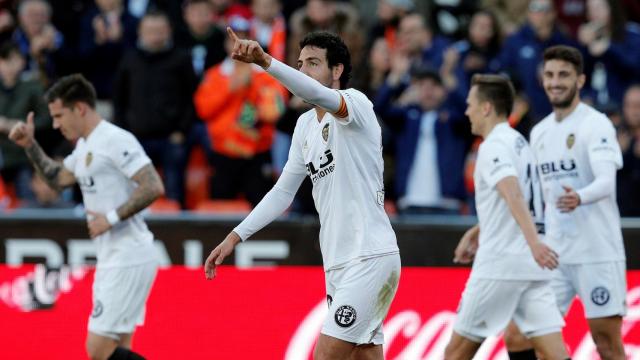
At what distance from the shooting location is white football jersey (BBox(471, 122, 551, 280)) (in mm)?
8070

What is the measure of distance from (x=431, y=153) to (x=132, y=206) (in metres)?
4.34

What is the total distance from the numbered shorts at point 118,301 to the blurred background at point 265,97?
303cm

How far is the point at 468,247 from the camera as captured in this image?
28.6 ft

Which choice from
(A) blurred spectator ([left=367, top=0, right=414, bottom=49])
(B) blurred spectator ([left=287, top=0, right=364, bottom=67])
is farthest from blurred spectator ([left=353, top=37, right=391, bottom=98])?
(A) blurred spectator ([left=367, top=0, right=414, bottom=49])

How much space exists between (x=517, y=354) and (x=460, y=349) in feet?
1.92

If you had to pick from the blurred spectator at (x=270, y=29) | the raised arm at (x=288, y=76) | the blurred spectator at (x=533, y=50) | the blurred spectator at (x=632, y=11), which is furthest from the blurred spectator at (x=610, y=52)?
the raised arm at (x=288, y=76)

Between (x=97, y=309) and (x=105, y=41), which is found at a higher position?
(x=105, y=41)

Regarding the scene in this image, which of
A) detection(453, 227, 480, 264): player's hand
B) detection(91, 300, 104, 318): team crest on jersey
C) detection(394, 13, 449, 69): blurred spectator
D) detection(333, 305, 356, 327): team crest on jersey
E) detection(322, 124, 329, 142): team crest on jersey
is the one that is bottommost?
detection(91, 300, 104, 318): team crest on jersey

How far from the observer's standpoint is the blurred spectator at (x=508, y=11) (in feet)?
45.2

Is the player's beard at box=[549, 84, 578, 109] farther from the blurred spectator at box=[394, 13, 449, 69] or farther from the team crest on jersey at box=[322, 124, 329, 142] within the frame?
the blurred spectator at box=[394, 13, 449, 69]

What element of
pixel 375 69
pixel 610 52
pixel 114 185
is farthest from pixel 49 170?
pixel 610 52

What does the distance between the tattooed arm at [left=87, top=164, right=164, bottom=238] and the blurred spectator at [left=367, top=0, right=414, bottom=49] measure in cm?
511

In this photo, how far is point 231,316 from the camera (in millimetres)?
10305

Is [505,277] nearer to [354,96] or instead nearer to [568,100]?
[568,100]
